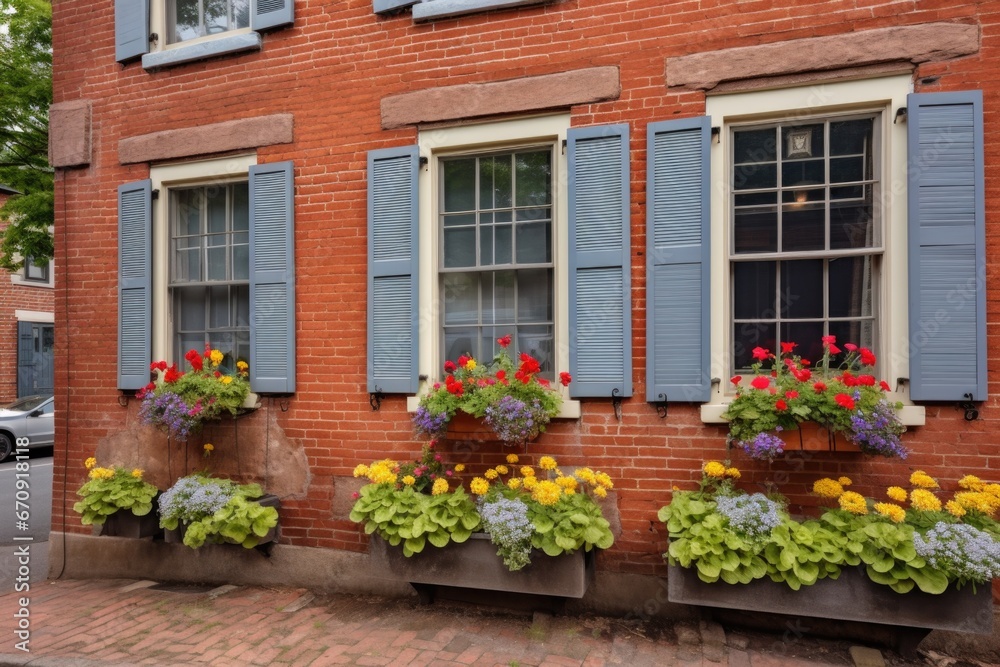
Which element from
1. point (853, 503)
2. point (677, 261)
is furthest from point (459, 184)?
point (853, 503)

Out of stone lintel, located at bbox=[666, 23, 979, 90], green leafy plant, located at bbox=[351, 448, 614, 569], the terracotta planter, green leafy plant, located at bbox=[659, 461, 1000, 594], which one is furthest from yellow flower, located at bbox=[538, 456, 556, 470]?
stone lintel, located at bbox=[666, 23, 979, 90]

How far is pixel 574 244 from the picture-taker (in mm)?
4520

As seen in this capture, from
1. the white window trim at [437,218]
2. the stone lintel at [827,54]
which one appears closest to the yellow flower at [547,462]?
the white window trim at [437,218]

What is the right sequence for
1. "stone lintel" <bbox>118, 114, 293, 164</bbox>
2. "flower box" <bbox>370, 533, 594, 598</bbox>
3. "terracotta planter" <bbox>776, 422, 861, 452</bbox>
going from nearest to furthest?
"terracotta planter" <bbox>776, 422, 861, 452</bbox> → "flower box" <bbox>370, 533, 594, 598</bbox> → "stone lintel" <bbox>118, 114, 293, 164</bbox>

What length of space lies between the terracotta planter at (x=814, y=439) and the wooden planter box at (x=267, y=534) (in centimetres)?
382

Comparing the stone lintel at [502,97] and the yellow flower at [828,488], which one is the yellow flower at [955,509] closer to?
the yellow flower at [828,488]

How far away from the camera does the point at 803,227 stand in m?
4.29

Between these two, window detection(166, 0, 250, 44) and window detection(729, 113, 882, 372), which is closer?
window detection(729, 113, 882, 372)

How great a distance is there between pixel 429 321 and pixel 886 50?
3527 mm

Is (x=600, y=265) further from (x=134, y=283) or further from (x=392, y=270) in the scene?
(x=134, y=283)

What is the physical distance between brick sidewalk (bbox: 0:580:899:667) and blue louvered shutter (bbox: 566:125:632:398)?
1604 millimetres

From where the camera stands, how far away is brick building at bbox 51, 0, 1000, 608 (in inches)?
157

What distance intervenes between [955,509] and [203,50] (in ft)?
21.3

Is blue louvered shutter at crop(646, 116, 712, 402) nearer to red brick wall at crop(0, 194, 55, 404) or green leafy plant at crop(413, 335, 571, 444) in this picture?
green leafy plant at crop(413, 335, 571, 444)
